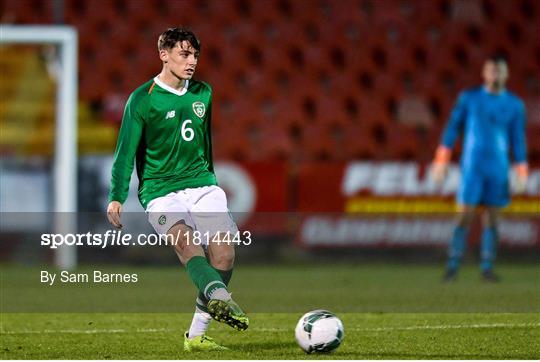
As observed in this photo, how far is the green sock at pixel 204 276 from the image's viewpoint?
5074 mm

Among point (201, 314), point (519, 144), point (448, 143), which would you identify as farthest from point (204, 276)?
point (519, 144)

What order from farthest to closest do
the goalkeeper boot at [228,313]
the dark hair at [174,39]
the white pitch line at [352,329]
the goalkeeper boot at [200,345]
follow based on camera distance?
the white pitch line at [352,329]
the goalkeeper boot at [200,345]
the dark hair at [174,39]
the goalkeeper boot at [228,313]

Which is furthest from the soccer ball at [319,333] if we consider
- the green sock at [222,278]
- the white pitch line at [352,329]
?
the white pitch line at [352,329]

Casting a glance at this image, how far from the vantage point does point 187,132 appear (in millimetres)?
5453

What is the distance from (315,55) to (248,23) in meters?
0.91

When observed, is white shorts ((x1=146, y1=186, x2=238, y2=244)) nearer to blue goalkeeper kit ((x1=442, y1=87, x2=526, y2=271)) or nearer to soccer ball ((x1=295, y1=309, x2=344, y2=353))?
soccer ball ((x1=295, y1=309, x2=344, y2=353))

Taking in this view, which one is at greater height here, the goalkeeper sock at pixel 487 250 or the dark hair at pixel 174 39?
the dark hair at pixel 174 39

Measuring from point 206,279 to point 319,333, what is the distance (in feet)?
2.13

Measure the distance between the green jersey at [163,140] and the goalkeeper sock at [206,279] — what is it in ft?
1.27

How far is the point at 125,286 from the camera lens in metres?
9.73

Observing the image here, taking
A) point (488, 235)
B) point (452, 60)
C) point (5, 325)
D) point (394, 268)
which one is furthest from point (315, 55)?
point (5, 325)

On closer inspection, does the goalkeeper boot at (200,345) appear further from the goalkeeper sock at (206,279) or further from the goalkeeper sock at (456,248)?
the goalkeeper sock at (456,248)

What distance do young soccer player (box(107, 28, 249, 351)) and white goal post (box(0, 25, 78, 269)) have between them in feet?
19.5

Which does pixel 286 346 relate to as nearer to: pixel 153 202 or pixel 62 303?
pixel 153 202
